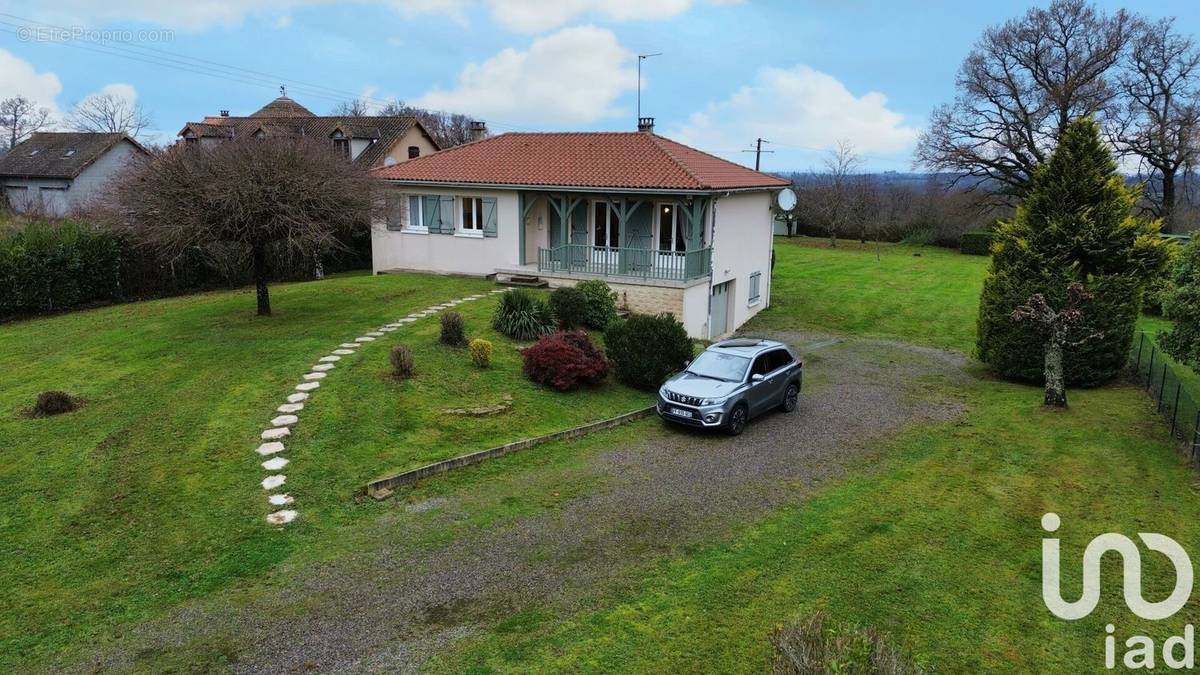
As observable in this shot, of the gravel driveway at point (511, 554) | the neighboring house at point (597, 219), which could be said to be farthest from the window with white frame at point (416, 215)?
the gravel driveway at point (511, 554)

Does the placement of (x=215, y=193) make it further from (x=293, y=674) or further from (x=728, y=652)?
(x=728, y=652)

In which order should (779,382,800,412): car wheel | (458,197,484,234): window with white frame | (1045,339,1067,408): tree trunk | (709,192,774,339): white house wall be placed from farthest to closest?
(458,197,484,234): window with white frame → (709,192,774,339): white house wall → (779,382,800,412): car wheel → (1045,339,1067,408): tree trunk

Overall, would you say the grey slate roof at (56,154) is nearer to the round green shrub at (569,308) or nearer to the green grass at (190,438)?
the green grass at (190,438)

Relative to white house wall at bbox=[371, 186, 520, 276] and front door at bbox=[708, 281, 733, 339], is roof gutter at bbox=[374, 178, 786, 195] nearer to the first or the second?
white house wall at bbox=[371, 186, 520, 276]

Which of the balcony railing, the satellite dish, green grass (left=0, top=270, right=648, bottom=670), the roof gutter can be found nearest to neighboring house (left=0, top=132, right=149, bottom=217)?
the roof gutter

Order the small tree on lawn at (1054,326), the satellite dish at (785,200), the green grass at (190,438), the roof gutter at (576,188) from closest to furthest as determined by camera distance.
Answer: the green grass at (190,438) < the small tree on lawn at (1054,326) < the roof gutter at (576,188) < the satellite dish at (785,200)

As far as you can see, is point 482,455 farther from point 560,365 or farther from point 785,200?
point 785,200
